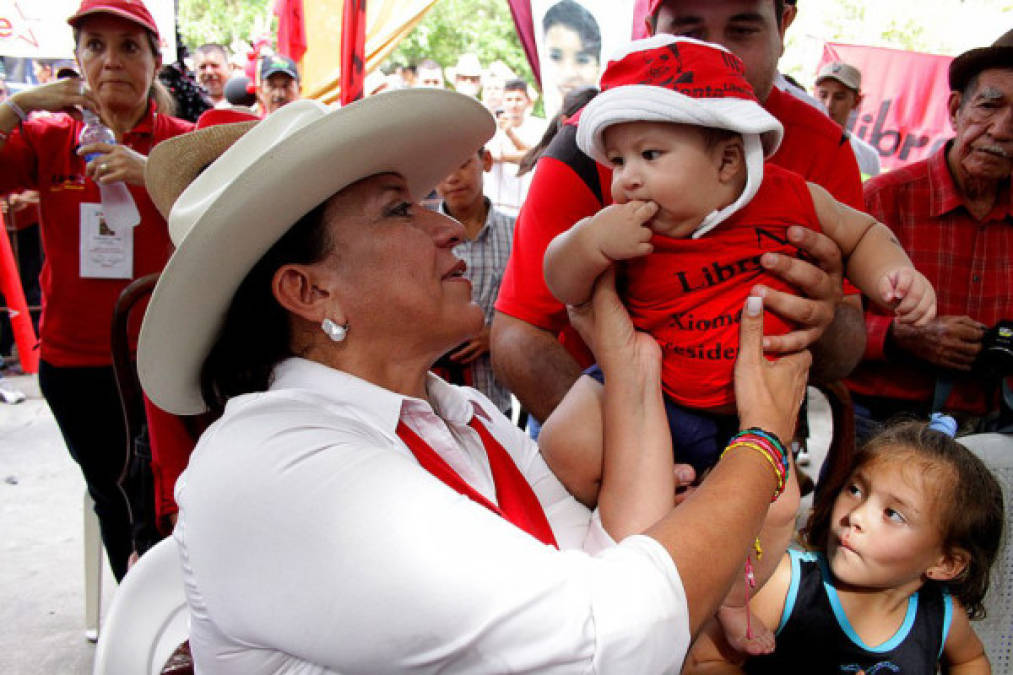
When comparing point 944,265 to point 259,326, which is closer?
point 259,326

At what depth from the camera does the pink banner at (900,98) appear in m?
7.62

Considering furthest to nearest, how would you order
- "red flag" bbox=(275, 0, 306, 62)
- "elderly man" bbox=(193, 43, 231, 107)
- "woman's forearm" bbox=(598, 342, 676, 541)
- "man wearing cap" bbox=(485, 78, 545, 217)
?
1. "elderly man" bbox=(193, 43, 231, 107)
2. "red flag" bbox=(275, 0, 306, 62)
3. "man wearing cap" bbox=(485, 78, 545, 217)
4. "woman's forearm" bbox=(598, 342, 676, 541)

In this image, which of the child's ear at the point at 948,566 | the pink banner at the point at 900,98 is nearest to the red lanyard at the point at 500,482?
the child's ear at the point at 948,566

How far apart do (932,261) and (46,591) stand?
447 centimetres

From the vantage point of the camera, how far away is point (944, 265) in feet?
10.6

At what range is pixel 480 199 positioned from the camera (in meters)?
4.18

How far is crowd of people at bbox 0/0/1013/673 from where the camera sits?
1120mm

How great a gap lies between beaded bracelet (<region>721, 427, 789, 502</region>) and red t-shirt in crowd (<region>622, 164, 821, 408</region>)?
0.20 m

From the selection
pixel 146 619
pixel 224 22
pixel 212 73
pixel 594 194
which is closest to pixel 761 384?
pixel 594 194

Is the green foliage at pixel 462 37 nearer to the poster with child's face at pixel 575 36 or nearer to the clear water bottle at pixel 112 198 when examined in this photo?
the poster with child's face at pixel 575 36

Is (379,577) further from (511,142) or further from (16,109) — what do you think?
(511,142)

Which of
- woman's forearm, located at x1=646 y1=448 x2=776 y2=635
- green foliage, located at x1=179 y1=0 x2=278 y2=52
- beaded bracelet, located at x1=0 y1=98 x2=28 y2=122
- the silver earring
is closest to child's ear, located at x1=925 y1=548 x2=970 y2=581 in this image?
woman's forearm, located at x1=646 y1=448 x2=776 y2=635

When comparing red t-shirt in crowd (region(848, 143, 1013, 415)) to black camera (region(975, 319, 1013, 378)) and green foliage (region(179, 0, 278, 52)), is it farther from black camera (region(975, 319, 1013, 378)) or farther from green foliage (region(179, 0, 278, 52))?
green foliage (region(179, 0, 278, 52))

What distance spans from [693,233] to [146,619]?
1.36m
